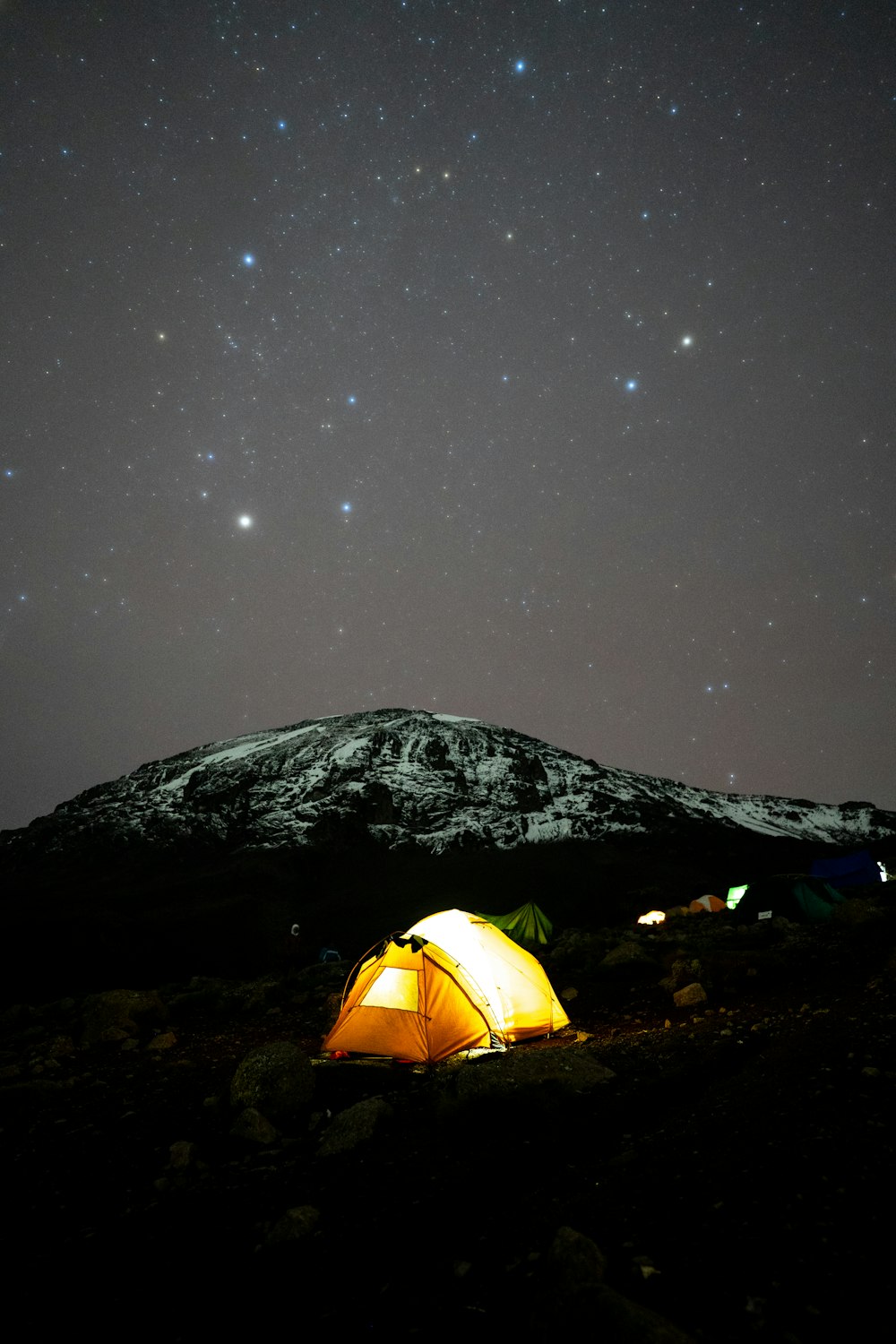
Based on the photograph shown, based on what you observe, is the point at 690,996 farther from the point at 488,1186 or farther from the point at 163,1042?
the point at 163,1042

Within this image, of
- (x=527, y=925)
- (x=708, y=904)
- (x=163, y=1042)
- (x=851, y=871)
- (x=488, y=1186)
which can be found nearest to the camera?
(x=488, y=1186)

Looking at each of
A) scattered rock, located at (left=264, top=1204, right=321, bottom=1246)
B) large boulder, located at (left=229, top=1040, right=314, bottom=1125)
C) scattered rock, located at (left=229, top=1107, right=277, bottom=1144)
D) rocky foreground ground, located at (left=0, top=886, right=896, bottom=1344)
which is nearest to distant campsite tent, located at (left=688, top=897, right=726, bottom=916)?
rocky foreground ground, located at (left=0, top=886, right=896, bottom=1344)

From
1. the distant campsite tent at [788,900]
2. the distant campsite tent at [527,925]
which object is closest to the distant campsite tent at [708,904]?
the distant campsite tent at [527,925]

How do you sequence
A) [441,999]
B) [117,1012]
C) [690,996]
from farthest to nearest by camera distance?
[117,1012] < [690,996] < [441,999]

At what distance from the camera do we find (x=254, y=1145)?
5.64m

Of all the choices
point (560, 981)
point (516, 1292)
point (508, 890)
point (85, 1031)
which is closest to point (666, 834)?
point (508, 890)

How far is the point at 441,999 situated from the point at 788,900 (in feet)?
47.3

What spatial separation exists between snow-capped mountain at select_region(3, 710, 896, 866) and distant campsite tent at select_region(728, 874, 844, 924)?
156ft

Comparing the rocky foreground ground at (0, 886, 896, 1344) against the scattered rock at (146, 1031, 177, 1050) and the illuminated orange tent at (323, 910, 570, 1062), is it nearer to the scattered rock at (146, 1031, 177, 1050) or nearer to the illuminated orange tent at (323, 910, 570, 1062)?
the illuminated orange tent at (323, 910, 570, 1062)

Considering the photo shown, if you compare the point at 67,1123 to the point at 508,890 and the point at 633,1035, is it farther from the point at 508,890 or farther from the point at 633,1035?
the point at 508,890

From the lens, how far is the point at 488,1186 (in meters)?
4.43

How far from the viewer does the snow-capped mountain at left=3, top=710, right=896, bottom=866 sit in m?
70.9

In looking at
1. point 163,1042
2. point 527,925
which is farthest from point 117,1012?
point 527,925

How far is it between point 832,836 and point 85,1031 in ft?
317
